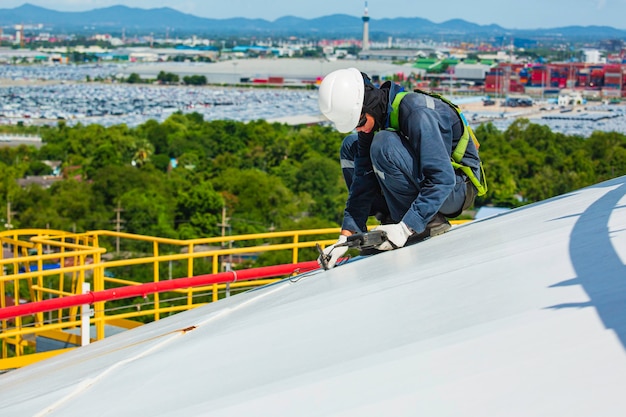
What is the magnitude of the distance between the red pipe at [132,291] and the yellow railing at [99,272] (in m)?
0.11

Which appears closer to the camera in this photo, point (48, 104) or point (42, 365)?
point (42, 365)

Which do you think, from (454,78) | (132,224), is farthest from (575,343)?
(454,78)

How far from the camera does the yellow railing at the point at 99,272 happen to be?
5.05 metres

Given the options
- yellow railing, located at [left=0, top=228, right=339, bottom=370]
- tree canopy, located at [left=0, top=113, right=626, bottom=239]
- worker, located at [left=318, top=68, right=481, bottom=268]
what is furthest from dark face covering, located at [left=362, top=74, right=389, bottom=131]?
tree canopy, located at [left=0, top=113, right=626, bottom=239]

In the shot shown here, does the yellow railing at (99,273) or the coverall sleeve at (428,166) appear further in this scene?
the yellow railing at (99,273)

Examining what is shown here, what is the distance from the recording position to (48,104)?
99250mm

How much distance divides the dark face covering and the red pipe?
101 cm

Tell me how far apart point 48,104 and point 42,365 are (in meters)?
99.9

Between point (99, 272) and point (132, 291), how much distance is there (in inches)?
33.2

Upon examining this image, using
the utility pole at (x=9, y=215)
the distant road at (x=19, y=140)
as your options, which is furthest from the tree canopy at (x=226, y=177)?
the distant road at (x=19, y=140)

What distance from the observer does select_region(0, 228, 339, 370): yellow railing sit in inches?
199

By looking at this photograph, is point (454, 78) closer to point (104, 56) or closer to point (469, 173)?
point (104, 56)

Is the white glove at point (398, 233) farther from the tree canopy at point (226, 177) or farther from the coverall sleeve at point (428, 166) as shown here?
the tree canopy at point (226, 177)

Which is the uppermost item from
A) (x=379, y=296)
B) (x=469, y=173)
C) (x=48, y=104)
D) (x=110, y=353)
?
(x=469, y=173)
